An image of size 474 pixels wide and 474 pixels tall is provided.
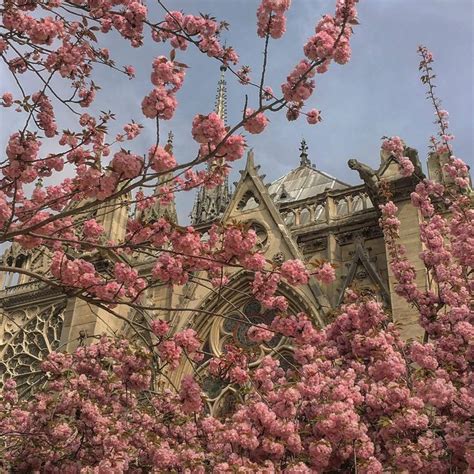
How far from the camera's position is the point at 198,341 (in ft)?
24.1

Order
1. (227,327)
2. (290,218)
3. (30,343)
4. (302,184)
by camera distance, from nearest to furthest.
Result: (227,327) < (290,218) < (30,343) < (302,184)

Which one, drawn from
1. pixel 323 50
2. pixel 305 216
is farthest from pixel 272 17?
pixel 305 216

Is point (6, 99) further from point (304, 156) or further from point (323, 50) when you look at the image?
point (304, 156)

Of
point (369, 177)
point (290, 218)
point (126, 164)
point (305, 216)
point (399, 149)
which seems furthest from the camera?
point (290, 218)

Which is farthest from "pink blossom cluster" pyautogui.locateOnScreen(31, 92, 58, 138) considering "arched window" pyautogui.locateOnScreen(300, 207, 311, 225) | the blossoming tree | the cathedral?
"arched window" pyautogui.locateOnScreen(300, 207, 311, 225)

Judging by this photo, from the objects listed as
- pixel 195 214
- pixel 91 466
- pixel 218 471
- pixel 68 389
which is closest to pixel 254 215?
pixel 68 389

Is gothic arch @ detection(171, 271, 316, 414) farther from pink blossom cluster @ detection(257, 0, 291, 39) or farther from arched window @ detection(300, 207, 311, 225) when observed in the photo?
pink blossom cluster @ detection(257, 0, 291, 39)

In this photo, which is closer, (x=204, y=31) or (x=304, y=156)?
(x=204, y=31)

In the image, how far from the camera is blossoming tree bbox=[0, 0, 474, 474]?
5.51 metres

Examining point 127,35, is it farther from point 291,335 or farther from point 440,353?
point 440,353

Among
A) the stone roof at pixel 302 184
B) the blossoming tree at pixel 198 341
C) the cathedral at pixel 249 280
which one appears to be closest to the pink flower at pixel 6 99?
the blossoming tree at pixel 198 341

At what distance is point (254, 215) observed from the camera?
543 inches

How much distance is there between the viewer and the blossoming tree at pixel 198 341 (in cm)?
551

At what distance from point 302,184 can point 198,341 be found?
Answer: 501 inches
